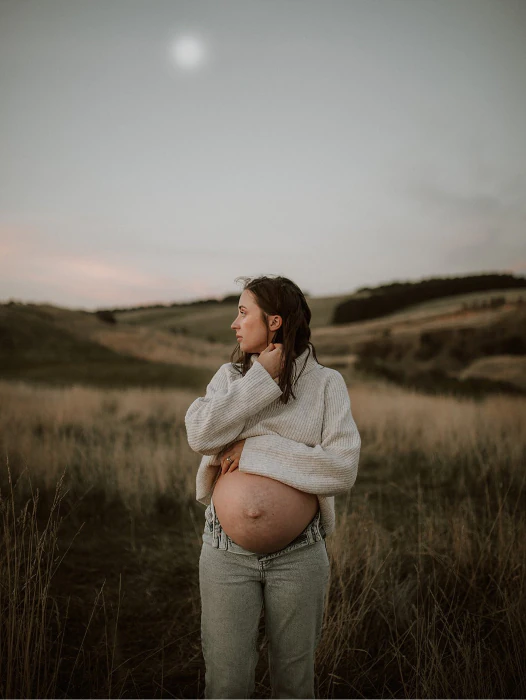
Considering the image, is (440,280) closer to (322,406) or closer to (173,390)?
(173,390)

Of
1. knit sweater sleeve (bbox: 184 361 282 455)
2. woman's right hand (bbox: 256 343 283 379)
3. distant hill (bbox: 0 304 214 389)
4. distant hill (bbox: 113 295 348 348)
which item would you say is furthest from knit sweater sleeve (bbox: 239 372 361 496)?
distant hill (bbox: 113 295 348 348)

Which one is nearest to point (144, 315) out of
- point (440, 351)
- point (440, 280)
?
point (440, 280)

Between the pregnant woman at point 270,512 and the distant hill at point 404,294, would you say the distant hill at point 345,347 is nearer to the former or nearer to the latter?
the distant hill at point 404,294

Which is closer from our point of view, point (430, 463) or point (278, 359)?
point (278, 359)

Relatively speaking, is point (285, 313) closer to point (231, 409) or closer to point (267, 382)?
point (267, 382)

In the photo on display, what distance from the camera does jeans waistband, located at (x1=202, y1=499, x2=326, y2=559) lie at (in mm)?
1870

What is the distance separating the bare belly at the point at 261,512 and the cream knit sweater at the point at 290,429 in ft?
0.17

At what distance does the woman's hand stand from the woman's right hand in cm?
34

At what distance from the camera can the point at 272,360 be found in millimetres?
1949

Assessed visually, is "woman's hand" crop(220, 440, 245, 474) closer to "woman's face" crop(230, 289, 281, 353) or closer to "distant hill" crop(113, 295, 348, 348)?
"woman's face" crop(230, 289, 281, 353)

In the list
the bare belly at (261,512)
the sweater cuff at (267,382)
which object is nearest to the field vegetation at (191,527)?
the bare belly at (261,512)

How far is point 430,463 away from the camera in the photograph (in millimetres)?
6945

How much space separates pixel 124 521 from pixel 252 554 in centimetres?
330

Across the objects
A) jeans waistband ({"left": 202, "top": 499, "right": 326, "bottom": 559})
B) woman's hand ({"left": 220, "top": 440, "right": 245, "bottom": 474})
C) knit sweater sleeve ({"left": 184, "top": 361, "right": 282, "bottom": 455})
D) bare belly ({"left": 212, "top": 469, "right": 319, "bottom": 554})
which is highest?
knit sweater sleeve ({"left": 184, "top": 361, "right": 282, "bottom": 455})
